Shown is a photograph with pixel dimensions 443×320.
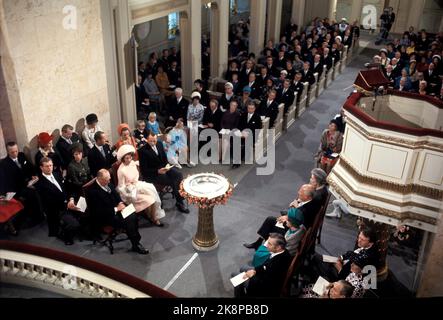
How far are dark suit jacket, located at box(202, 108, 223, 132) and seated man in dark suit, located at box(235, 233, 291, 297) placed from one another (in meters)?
4.95

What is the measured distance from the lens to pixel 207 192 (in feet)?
23.6

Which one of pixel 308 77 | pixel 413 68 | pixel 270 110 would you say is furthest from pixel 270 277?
pixel 413 68

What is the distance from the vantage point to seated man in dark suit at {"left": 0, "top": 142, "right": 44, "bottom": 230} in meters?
7.82

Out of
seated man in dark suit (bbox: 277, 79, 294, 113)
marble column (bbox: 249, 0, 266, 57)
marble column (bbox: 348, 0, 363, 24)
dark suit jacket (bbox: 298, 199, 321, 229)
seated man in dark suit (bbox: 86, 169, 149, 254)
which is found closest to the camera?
dark suit jacket (bbox: 298, 199, 321, 229)

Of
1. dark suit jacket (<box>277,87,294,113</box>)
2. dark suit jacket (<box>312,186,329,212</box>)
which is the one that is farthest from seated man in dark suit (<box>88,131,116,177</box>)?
dark suit jacket (<box>277,87,294,113</box>)

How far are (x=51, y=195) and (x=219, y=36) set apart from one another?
7.99 meters

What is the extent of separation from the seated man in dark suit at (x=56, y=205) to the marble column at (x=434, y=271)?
16.6 feet

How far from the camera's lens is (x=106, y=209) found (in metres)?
7.18

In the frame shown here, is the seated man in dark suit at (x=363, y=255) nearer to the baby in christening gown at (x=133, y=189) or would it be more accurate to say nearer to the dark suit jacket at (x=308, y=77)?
the baby in christening gown at (x=133, y=189)

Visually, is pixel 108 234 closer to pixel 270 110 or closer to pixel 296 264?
pixel 296 264

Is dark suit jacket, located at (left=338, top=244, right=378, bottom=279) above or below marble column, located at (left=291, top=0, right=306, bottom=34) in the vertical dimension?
below

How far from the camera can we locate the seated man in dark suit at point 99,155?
8.52 meters

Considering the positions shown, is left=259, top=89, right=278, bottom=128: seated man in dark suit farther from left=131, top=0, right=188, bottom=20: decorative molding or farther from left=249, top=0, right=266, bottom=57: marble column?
left=249, top=0, right=266, bottom=57: marble column

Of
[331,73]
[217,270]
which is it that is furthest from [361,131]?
[331,73]
